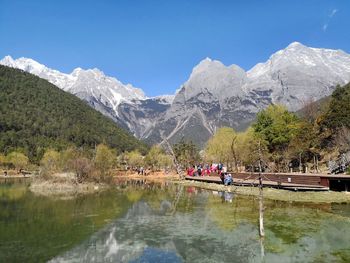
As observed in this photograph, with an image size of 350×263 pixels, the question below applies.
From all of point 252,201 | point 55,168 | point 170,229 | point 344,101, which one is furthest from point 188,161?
point 170,229

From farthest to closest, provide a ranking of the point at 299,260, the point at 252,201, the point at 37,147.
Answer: the point at 37,147 → the point at 252,201 → the point at 299,260

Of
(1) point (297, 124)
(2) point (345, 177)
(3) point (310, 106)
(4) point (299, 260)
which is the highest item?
(3) point (310, 106)

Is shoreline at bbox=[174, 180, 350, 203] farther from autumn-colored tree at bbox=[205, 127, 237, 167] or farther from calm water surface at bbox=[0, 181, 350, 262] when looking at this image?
autumn-colored tree at bbox=[205, 127, 237, 167]

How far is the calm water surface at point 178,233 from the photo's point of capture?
21.0 metres

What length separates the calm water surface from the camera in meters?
21.0

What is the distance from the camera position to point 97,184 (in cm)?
7050

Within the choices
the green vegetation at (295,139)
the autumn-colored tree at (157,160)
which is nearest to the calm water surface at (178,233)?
the green vegetation at (295,139)

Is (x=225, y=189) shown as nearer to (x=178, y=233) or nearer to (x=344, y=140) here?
(x=344, y=140)

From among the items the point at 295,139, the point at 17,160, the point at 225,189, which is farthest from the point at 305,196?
the point at 17,160

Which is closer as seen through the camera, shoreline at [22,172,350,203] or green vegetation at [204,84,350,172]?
shoreline at [22,172,350,203]

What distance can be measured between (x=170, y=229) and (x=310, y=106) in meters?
98.9

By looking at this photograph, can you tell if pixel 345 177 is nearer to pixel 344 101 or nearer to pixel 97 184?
pixel 97 184

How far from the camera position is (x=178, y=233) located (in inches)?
1032

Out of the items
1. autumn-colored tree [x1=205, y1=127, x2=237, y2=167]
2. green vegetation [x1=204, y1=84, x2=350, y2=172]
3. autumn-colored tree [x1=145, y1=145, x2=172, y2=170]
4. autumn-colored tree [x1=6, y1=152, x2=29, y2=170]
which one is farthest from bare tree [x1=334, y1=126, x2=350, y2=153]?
autumn-colored tree [x1=6, y1=152, x2=29, y2=170]
